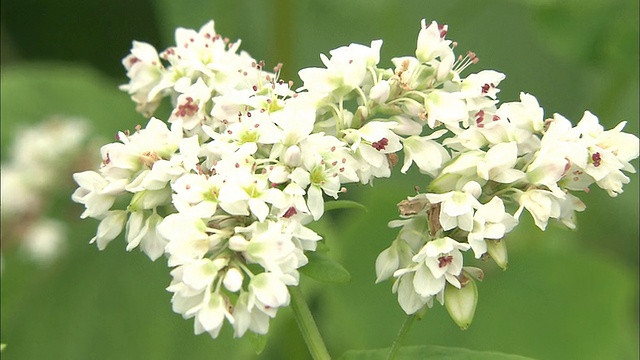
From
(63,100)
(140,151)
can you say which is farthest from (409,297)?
(63,100)

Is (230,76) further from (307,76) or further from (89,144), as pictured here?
(89,144)

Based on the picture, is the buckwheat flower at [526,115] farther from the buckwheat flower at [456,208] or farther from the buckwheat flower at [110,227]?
the buckwheat flower at [110,227]

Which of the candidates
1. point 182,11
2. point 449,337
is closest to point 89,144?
point 182,11

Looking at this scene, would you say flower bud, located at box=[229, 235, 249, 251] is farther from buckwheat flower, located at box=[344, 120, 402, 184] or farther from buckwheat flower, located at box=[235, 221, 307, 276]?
buckwheat flower, located at box=[344, 120, 402, 184]

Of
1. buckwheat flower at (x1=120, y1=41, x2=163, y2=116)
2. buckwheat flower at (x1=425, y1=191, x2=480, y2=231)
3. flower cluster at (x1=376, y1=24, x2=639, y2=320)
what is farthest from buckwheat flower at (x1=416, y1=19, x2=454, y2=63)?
buckwheat flower at (x1=120, y1=41, x2=163, y2=116)

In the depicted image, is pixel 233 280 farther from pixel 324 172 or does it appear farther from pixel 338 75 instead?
pixel 338 75
